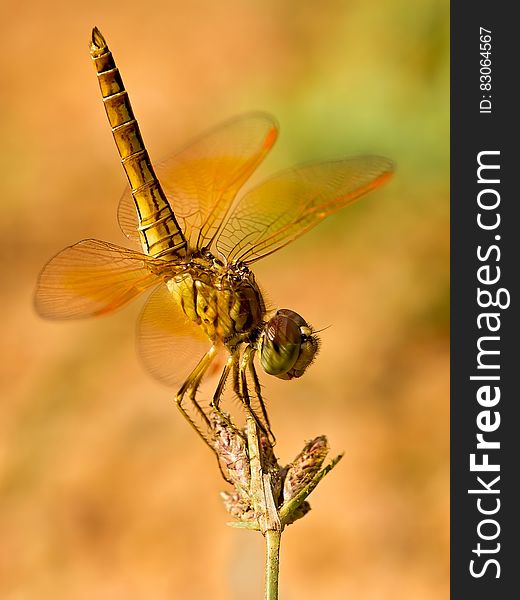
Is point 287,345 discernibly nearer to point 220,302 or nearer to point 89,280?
point 220,302

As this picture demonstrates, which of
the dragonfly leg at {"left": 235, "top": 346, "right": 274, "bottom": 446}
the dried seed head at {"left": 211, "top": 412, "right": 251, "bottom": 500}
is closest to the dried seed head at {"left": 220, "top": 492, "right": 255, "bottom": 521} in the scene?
the dried seed head at {"left": 211, "top": 412, "right": 251, "bottom": 500}

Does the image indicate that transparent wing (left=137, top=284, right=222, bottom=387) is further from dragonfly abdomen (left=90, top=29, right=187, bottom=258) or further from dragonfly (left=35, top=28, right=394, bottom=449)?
→ dragonfly abdomen (left=90, top=29, right=187, bottom=258)

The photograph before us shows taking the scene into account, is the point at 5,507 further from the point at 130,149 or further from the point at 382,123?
the point at 382,123

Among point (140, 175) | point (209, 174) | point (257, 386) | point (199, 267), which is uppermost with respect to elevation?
point (209, 174)

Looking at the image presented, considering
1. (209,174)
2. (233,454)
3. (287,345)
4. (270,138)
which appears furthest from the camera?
(270,138)

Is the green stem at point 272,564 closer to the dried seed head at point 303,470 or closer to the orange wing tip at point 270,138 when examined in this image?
the dried seed head at point 303,470

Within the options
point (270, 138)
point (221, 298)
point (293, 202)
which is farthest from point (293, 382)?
point (221, 298)
